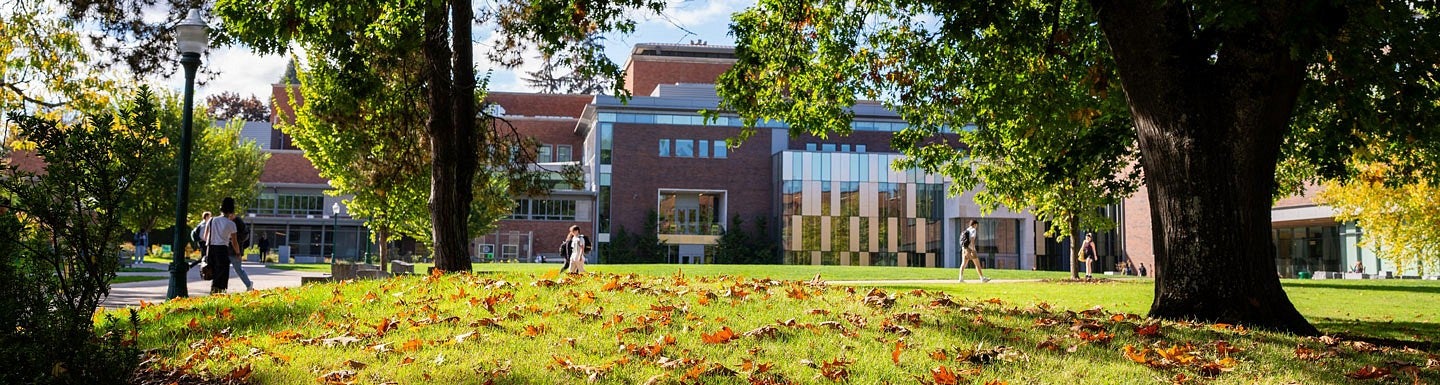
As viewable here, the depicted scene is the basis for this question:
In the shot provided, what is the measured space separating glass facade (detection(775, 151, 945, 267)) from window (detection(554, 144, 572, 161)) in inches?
757

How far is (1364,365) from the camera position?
6.54 meters

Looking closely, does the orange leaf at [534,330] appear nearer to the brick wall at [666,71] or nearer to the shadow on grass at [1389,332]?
the shadow on grass at [1389,332]

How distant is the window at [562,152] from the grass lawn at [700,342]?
65165mm

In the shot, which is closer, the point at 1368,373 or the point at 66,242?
the point at 66,242

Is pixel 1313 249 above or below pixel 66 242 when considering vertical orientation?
above

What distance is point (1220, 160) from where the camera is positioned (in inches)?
340

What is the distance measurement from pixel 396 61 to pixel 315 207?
58.1 meters

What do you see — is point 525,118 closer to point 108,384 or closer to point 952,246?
point 952,246

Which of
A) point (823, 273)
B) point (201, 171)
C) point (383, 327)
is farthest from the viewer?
point (201, 171)

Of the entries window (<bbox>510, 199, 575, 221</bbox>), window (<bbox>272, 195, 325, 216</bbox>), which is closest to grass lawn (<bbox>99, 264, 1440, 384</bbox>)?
window (<bbox>510, 199, 575, 221</bbox>)

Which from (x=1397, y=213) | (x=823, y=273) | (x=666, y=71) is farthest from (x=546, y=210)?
(x=1397, y=213)

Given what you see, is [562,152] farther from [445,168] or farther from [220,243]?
[445,168]

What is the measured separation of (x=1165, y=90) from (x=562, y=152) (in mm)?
67184

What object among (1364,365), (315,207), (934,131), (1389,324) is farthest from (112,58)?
(315,207)
